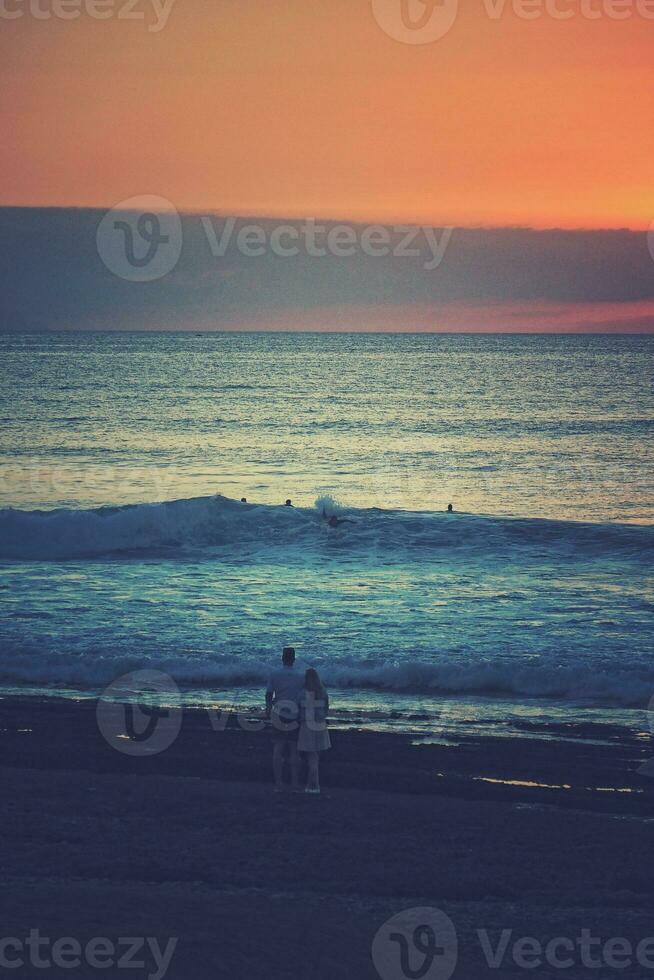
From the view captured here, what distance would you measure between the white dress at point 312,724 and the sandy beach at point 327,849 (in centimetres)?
63

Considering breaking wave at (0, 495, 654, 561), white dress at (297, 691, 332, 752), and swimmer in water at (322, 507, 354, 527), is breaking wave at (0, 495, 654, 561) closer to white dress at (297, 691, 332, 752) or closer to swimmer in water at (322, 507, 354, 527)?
swimmer in water at (322, 507, 354, 527)

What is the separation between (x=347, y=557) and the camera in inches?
1117

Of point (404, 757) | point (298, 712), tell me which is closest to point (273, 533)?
point (404, 757)

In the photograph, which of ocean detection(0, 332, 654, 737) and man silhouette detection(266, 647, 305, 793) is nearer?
man silhouette detection(266, 647, 305, 793)

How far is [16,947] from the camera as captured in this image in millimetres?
8000

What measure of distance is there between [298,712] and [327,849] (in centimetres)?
181

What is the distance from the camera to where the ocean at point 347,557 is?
56.4ft

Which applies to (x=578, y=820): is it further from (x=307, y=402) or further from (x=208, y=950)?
(x=307, y=402)

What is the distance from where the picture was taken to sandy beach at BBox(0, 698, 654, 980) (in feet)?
27.5

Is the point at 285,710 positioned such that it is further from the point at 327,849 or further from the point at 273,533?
the point at 273,533

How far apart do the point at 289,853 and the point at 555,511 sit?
84.9 ft

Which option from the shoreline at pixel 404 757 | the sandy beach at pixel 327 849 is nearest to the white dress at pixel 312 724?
the sandy beach at pixel 327 849

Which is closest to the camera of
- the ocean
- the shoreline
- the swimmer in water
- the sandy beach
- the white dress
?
the sandy beach

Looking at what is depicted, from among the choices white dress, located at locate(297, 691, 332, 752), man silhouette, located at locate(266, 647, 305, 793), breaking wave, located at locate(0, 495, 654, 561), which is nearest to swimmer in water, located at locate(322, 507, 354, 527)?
breaking wave, located at locate(0, 495, 654, 561)
